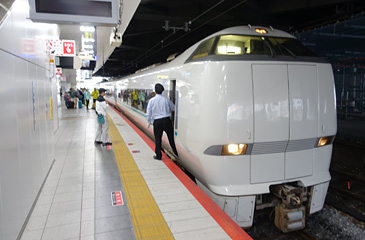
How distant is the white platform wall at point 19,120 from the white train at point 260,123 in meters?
2.16

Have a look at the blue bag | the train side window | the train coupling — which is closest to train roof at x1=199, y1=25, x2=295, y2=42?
the train side window

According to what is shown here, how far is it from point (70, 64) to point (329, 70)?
12.7m

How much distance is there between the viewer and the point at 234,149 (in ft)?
12.0

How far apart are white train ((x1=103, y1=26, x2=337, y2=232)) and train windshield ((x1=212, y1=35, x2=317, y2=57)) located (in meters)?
0.01

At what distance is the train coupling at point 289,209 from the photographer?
379 centimetres

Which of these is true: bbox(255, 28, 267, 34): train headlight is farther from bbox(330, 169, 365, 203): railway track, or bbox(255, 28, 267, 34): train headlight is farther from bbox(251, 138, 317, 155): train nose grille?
bbox(330, 169, 365, 203): railway track

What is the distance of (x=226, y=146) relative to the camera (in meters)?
3.61

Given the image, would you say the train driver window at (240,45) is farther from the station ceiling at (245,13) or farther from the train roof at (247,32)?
the station ceiling at (245,13)

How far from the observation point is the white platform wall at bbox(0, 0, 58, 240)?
2623 mm

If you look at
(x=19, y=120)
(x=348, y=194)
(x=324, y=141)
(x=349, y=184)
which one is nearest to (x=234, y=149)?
(x=324, y=141)

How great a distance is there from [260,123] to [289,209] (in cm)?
128

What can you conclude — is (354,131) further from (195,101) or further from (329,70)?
(195,101)

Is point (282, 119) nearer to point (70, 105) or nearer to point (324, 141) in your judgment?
point (324, 141)

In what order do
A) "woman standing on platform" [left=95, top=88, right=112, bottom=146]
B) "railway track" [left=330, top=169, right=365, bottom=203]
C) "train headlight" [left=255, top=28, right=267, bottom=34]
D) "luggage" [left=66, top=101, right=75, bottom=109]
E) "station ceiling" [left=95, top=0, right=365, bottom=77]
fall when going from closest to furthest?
"train headlight" [left=255, top=28, right=267, bottom=34]
"railway track" [left=330, top=169, right=365, bottom=203]
"station ceiling" [left=95, top=0, right=365, bottom=77]
"woman standing on platform" [left=95, top=88, right=112, bottom=146]
"luggage" [left=66, top=101, right=75, bottom=109]
